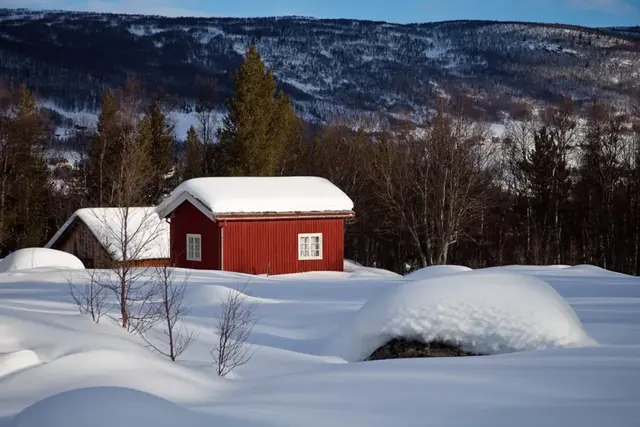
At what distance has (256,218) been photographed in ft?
76.6

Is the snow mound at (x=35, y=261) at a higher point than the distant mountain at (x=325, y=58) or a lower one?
lower

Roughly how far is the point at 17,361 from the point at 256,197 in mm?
16450

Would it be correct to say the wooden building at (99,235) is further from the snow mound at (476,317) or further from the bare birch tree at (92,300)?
the snow mound at (476,317)

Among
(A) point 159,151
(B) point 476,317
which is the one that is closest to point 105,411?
(B) point 476,317

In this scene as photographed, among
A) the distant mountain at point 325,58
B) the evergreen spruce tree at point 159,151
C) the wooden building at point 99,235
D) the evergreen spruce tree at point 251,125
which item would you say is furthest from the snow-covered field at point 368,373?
the distant mountain at point 325,58

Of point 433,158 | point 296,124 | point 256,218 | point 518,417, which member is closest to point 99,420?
point 518,417

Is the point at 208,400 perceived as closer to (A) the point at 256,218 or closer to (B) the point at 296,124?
(A) the point at 256,218

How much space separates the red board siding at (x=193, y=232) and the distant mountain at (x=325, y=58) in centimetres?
8367

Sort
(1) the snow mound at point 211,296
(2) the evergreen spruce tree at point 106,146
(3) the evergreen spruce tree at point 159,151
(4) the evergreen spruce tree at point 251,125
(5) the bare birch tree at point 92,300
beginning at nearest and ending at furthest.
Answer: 1. (5) the bare birch tree at point 92,300
2. (1) the snow mound at point 211,296
3. (4) the evergreen spruce tree at point 251,125
4. (2) the evergreen spruce tree at point 106,146
5. (3) the evergreen spruce tree at point 159,151

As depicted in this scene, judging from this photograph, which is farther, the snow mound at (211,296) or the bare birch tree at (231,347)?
the snow mound at (211,296)

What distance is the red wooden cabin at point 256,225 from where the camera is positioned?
75.8 feet

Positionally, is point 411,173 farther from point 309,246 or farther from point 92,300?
point 92,300

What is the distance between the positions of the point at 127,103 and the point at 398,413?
44169mm

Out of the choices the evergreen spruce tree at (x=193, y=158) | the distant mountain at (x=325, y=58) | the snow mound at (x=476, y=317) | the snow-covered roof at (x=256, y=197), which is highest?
the distant mountain at (x=325, y=58)
